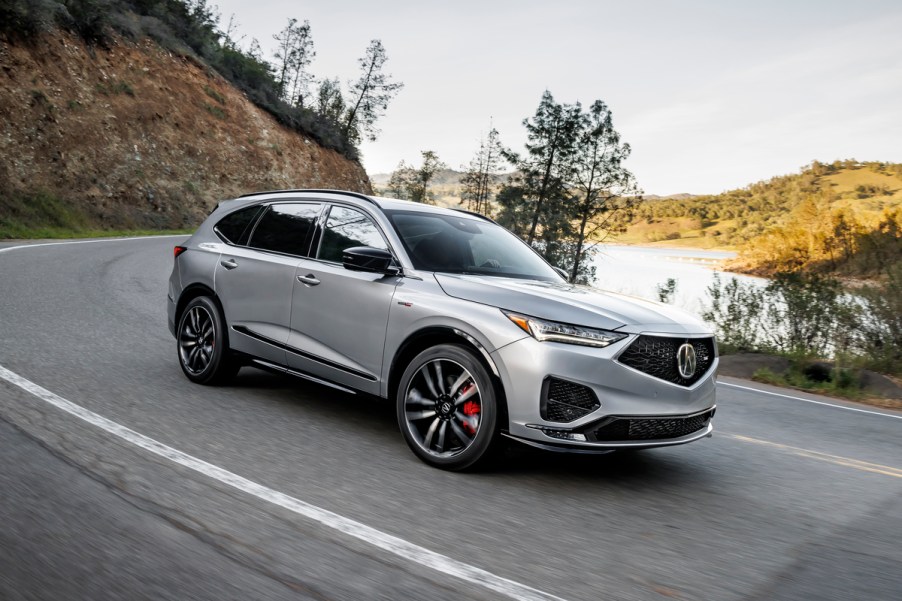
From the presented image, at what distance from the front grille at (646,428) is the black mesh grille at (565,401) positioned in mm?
153

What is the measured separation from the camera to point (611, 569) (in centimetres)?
339

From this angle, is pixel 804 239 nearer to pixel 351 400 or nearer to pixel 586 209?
pixel 586 209

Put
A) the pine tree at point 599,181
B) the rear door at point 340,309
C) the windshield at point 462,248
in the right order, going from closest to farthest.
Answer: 1. the rear door at point 340,309
2. the windshield at point 462,248
3. the pine tree at point 599,181

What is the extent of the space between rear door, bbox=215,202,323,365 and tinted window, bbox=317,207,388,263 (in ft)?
0.67

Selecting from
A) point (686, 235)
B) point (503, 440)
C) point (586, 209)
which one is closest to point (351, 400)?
point (503, 440)

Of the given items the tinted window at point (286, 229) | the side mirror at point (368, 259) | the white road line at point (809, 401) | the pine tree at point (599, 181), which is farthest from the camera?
the pine tree at point (599, 181)

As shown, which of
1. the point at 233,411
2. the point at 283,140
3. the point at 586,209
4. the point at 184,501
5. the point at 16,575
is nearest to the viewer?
the point at 16,575

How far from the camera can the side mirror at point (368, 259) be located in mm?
4984

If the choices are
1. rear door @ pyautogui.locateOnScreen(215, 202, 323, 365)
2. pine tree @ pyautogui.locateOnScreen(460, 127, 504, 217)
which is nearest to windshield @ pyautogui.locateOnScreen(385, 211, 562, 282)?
rear door @ pyautogui.locateOnScreen(215, 202, 323, 365)

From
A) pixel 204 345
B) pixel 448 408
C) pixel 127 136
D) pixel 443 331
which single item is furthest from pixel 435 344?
pixel 127 136

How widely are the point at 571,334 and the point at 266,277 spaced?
2807mm

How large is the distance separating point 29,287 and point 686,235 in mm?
133364

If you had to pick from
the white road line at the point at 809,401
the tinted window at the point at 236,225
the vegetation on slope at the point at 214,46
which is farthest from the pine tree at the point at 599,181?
the tinted window at the point at 236,225

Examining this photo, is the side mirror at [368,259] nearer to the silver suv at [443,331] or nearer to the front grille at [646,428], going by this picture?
the silver suv at [443,331]
